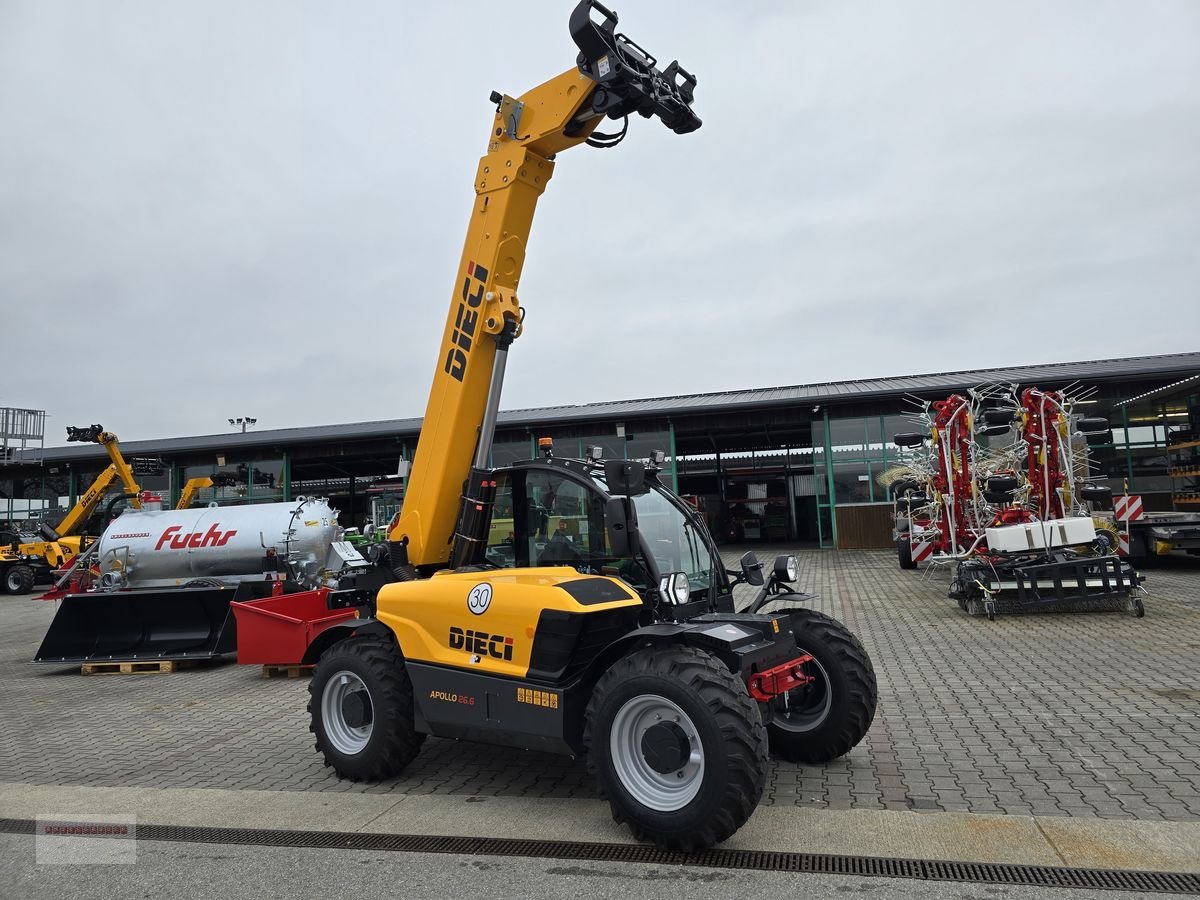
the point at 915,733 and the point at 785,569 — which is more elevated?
the point at 785,569

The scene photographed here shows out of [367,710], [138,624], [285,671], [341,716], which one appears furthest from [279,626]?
[367,710]

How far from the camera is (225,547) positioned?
11336 millimetres

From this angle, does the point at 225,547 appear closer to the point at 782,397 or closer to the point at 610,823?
the point at 610,823

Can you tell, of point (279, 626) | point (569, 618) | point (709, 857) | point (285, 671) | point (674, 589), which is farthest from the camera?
point (285, 671)

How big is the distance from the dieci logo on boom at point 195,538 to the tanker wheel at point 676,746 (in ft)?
29.0

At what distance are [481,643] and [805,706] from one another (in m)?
2.11

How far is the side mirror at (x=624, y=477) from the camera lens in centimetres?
444

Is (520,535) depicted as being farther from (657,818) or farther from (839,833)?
(839,833)

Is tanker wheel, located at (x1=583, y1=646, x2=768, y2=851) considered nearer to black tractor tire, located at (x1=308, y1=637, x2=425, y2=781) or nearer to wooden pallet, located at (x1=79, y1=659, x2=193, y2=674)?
black tractor tire, located at (x1=308, y1=637, x2=425, y2=781)

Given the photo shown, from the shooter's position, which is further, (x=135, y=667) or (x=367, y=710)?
(x=135, y=667)

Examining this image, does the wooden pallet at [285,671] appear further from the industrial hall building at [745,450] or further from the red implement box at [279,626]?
the industrial hall building at [745,450]

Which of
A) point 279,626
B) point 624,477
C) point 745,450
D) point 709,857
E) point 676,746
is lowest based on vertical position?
point 709,857

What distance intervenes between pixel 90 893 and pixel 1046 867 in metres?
4.32

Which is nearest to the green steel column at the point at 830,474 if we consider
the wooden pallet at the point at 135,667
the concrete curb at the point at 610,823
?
the wooden pallet at the point at 135,667
